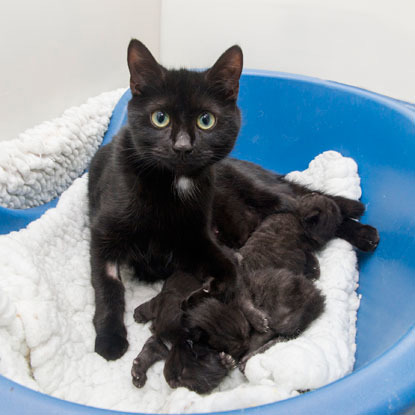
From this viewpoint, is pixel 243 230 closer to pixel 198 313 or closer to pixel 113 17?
pixel 198 313

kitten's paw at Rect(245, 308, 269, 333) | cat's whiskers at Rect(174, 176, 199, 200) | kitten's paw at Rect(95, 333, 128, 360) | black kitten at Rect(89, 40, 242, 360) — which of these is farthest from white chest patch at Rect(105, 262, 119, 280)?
kitten's paw at Rect(245, 308, 269, 333)

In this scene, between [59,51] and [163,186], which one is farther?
[59,51]

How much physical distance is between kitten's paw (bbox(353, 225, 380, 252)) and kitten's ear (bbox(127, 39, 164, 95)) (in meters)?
0.98

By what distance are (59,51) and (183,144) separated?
127 cm

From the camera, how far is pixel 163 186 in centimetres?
137

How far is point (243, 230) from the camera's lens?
1.81 meters

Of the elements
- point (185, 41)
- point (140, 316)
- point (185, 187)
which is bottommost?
point (140, 316)

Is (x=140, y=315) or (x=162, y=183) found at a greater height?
(x=162, y=183)

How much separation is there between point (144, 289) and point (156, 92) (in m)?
0.74

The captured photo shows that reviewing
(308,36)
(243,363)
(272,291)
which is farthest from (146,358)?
(308,36)

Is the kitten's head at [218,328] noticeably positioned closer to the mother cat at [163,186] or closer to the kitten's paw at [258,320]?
the kitten's paw at [258,320]

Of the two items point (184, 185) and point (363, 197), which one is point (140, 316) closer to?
point (184, 185)

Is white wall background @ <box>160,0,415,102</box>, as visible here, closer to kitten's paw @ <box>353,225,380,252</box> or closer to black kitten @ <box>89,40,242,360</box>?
kitten's paw @ <box>353,225,380,252</box>

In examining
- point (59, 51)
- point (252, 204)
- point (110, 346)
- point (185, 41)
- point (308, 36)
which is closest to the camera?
point (110, 346)
